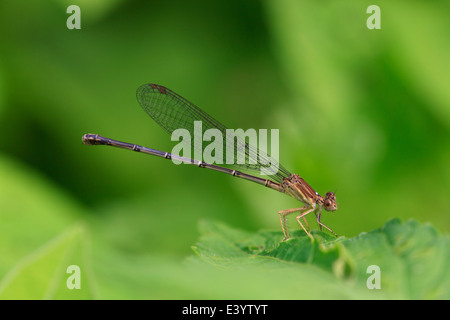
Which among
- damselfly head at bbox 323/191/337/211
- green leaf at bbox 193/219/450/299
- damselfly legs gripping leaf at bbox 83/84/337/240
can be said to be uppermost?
damselfly legs gripping leaf at bbox 83/84/337/240

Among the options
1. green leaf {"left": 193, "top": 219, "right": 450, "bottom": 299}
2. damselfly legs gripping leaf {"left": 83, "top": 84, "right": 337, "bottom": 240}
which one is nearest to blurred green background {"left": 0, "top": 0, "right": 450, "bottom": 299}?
damselfly legs gripping leaf {"left": 83, "top": 84, "right": 337, "bottom": 240}

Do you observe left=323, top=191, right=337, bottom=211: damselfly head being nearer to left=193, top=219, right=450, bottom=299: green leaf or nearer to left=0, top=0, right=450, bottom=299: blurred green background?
left=0, top=0, right=450, bottom=299: blurred green background

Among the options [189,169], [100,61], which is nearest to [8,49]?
[100,61]

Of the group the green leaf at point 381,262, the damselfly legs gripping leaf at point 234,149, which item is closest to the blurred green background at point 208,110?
the damselfly legs gripping leaf at point 234,149

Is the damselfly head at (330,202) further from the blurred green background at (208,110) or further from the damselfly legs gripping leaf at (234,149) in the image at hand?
the blurred green background at (208,110)
